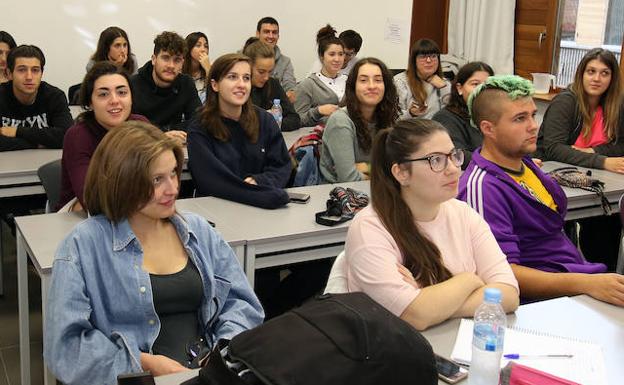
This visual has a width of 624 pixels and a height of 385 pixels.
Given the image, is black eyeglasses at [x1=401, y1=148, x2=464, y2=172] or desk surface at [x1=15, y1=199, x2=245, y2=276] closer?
black eyeglasses at [x1=401, y1=148, x2=464, y2=172]

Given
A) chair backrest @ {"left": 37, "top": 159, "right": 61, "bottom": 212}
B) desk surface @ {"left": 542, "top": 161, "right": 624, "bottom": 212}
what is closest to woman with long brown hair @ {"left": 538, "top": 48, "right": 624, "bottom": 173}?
desk surface @ {"left": 542, "top": 161, "right": 624, "bottom": 212}

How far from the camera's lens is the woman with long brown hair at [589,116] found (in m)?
4.27

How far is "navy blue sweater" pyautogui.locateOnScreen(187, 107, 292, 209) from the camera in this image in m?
3.18

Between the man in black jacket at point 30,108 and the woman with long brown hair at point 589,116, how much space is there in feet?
9.95

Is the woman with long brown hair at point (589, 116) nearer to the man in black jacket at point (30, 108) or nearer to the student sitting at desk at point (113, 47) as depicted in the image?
the man in black jacket at point (30, 108)

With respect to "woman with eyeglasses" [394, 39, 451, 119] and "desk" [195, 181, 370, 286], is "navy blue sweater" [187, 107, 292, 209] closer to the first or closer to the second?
"desk" [195, 181, 370, 286]

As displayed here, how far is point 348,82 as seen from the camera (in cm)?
389

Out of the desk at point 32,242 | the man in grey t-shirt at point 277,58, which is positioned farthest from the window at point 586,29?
the desk at point 32,242

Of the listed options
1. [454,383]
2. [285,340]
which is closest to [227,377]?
[285,340]

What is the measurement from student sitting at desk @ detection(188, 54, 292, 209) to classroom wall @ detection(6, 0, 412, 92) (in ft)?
10.7

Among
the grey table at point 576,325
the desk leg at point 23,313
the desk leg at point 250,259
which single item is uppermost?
the grey table at point 576,325

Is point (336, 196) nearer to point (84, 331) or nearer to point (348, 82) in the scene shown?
point (348, 82)

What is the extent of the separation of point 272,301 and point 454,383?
1.82 meters

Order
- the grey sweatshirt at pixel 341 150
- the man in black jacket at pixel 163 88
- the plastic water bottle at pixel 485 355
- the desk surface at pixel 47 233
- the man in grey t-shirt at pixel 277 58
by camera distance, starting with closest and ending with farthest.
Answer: the plastic water bottle at pixel 485 355, the desk surface at pixel 47 233, the grey sweatshirt at pixel 341 150, the man in black jacket at pixel 163 88, the man in grey t-shirt at pixel 277 58
